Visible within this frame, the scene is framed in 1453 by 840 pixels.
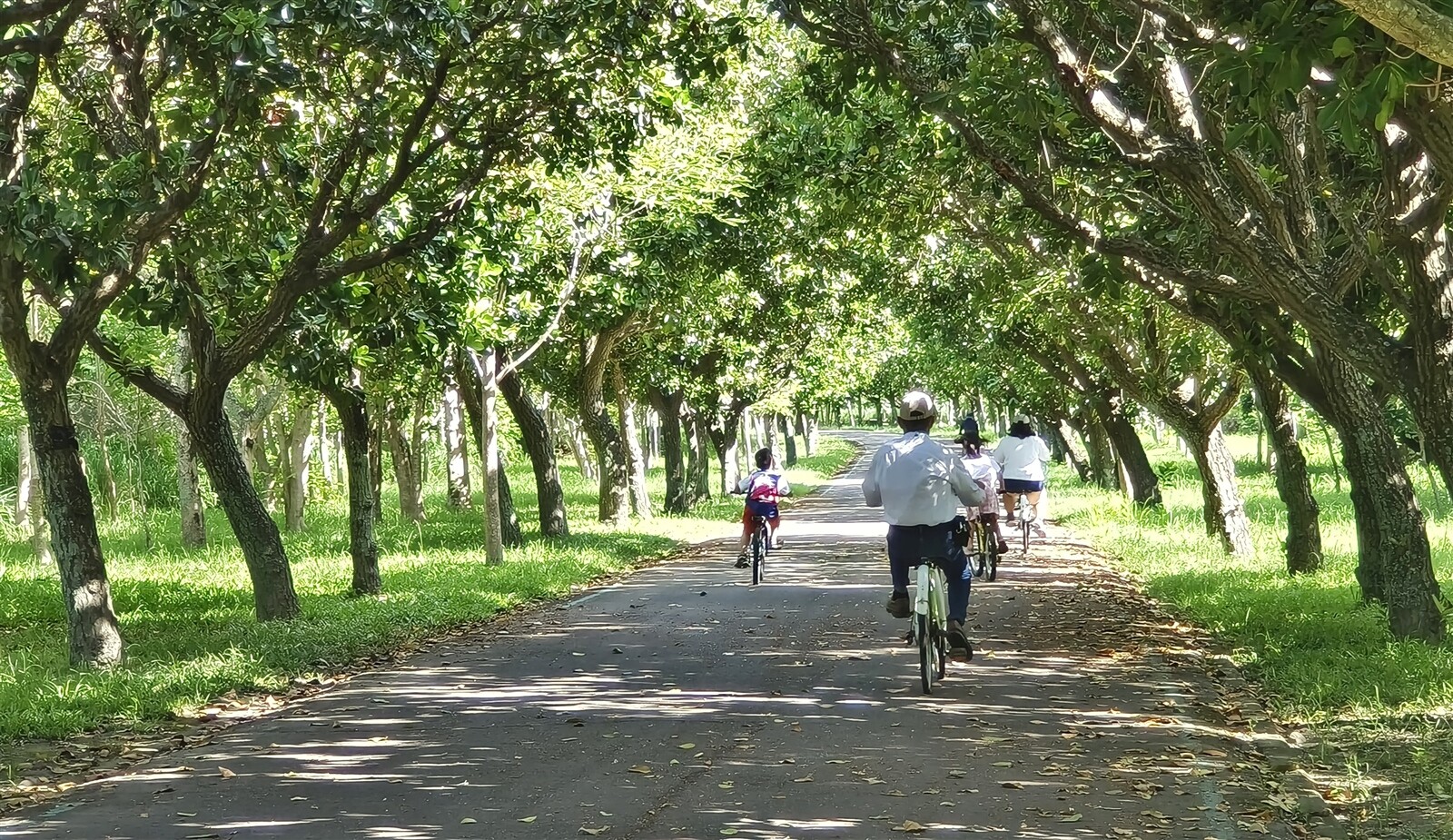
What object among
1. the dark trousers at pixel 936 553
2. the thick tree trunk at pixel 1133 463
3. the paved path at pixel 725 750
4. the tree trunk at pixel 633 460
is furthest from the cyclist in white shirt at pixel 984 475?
the thick tree trunk at pixel 1133 463

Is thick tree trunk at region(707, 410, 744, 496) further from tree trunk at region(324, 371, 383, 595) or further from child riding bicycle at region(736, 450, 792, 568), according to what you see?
tree trunk at region(324, 371, 383, 595)

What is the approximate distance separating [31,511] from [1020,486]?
2033cm

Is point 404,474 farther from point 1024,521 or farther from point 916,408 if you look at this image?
point 916,408

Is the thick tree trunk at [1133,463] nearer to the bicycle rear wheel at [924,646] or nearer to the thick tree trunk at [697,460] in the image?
the thick tree trunk at [697,460]

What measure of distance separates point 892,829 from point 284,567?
9306 millimetres

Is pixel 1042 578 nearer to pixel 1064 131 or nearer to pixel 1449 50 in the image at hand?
pixel 1064 131

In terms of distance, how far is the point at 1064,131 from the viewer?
43.4ft

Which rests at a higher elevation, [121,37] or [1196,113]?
[121,37]

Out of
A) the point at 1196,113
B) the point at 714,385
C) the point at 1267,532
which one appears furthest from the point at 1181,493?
the point at 1196,113

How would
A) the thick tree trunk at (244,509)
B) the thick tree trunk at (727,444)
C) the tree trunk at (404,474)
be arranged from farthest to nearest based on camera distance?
the thick tree trunk at (727,444), the tree trunk at (404,474), the thick tree trunk at (244,509)

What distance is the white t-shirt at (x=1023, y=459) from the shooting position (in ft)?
63.1

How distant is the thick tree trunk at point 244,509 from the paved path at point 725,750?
212cm

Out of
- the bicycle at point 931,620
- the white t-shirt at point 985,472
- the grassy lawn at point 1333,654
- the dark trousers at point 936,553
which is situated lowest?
the grassy lawn at point 1333,654

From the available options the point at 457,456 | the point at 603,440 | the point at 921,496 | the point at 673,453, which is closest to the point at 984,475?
the point at 921,496
